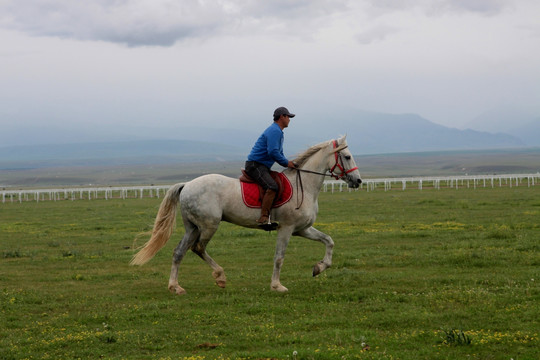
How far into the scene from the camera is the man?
501 inches

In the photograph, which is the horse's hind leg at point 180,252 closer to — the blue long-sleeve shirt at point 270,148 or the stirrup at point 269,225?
the stirrup at point 269,225

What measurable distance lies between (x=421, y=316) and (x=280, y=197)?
3842 mm

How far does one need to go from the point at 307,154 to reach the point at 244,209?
1.70 meters

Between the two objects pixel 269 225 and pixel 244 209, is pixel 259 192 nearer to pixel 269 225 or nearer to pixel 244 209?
pixel 244 209

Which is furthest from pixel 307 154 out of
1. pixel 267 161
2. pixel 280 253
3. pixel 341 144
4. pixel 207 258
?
pixel 207 258

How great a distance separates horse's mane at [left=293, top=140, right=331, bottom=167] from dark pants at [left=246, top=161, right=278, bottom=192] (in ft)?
2.48

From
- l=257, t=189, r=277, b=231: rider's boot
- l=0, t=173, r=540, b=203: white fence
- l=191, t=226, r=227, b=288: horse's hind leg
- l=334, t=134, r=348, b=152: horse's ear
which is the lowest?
l=0, t=173, r=540, b=203: white fence

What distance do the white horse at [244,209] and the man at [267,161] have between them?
0.25m

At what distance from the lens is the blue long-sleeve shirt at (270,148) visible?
12719mm

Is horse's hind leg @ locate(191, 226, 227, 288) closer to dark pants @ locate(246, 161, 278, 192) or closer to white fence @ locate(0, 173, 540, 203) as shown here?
dark pants @ locate(246, 161, 278, 192)

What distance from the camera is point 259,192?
12.9 metres

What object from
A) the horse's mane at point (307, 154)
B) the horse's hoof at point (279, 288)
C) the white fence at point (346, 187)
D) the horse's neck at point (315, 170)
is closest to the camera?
the horse's hoof at point (279, 288)

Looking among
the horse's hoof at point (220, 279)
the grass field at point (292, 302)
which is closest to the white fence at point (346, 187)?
the grass field at point (292, 302)

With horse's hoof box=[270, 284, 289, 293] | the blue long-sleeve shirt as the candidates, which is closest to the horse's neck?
the blue long-sleeve shirt
